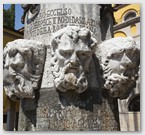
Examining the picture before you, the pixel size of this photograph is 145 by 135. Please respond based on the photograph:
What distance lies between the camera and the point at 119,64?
7.27 feet

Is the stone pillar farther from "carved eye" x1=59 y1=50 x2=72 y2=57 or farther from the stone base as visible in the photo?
"carved eye" x1=59 y1=50 x2=72 y2=57

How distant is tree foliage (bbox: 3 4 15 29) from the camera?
274cm

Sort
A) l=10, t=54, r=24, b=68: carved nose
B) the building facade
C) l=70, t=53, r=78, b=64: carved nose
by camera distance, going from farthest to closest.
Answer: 1. the building facade
2. l=10, t=54, r=24, b=68: carved nose
3. l=70, t=53, r=78, b=64: carved nose

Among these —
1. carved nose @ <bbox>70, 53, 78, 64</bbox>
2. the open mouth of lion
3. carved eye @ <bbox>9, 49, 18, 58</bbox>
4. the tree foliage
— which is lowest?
the open mouth of lion

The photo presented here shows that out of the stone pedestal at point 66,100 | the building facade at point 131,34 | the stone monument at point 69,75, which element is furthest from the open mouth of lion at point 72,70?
the building facade at point 131,34

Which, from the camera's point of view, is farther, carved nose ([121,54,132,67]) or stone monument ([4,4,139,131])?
carved nose ([121,54,132,67])

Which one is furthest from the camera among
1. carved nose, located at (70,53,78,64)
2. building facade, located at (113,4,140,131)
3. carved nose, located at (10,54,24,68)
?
building facade, located at (113,4,140,131)

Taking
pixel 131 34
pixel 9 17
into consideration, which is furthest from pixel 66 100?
pixel 131 34

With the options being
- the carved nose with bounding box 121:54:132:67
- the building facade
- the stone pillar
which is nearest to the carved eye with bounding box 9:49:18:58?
the stone pillar

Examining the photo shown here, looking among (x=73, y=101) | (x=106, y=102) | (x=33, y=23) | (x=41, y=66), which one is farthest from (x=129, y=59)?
(x=33, y=23)

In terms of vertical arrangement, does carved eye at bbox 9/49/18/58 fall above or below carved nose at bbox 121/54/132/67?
above

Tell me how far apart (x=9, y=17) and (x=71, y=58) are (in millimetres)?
1222

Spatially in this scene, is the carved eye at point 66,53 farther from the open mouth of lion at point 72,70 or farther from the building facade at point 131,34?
the building facade at point 131,34

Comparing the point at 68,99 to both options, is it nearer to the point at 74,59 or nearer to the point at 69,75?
the point at 69,75
